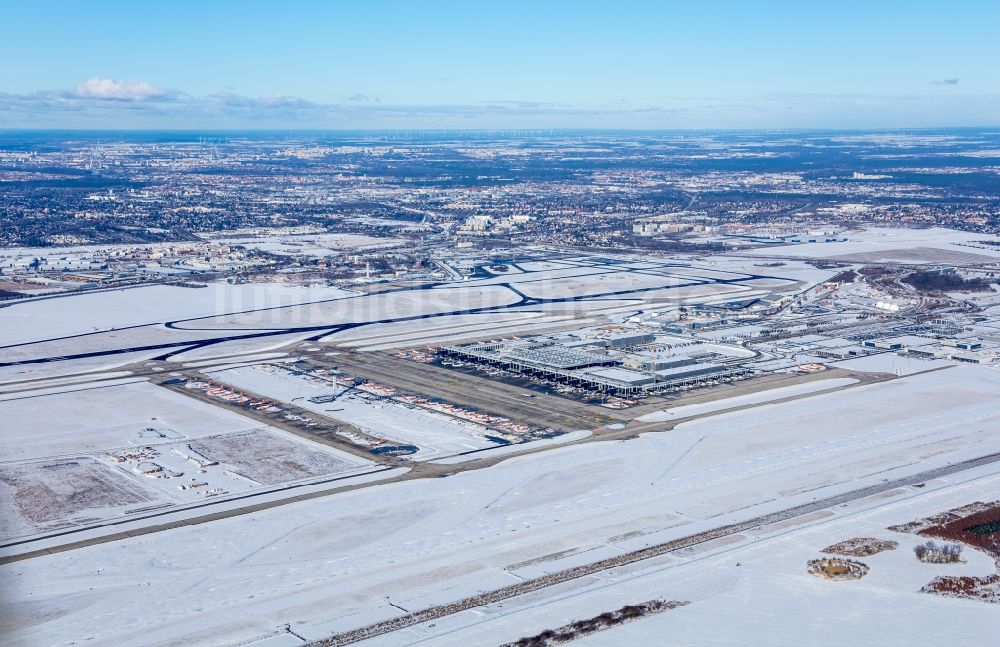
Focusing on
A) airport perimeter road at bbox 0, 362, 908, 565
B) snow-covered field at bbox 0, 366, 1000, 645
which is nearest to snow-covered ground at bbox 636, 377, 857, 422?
airport perimeter road at bbox 0, 362, 908, 565

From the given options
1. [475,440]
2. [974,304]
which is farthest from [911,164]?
[475,440]

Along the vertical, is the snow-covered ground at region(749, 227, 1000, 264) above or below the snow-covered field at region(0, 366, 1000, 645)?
above

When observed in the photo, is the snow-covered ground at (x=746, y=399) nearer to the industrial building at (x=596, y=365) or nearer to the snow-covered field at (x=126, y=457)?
the industrial building at (x=596, y=365)

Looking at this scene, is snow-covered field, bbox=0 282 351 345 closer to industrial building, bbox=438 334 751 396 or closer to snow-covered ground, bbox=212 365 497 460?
snow-covered ground, bbox=212 365 497 460

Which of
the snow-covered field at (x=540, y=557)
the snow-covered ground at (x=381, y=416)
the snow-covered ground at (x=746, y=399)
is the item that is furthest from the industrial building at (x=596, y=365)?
the snow-covered field at (x=540, y=557)

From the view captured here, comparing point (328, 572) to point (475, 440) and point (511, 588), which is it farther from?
point (475, 440)
